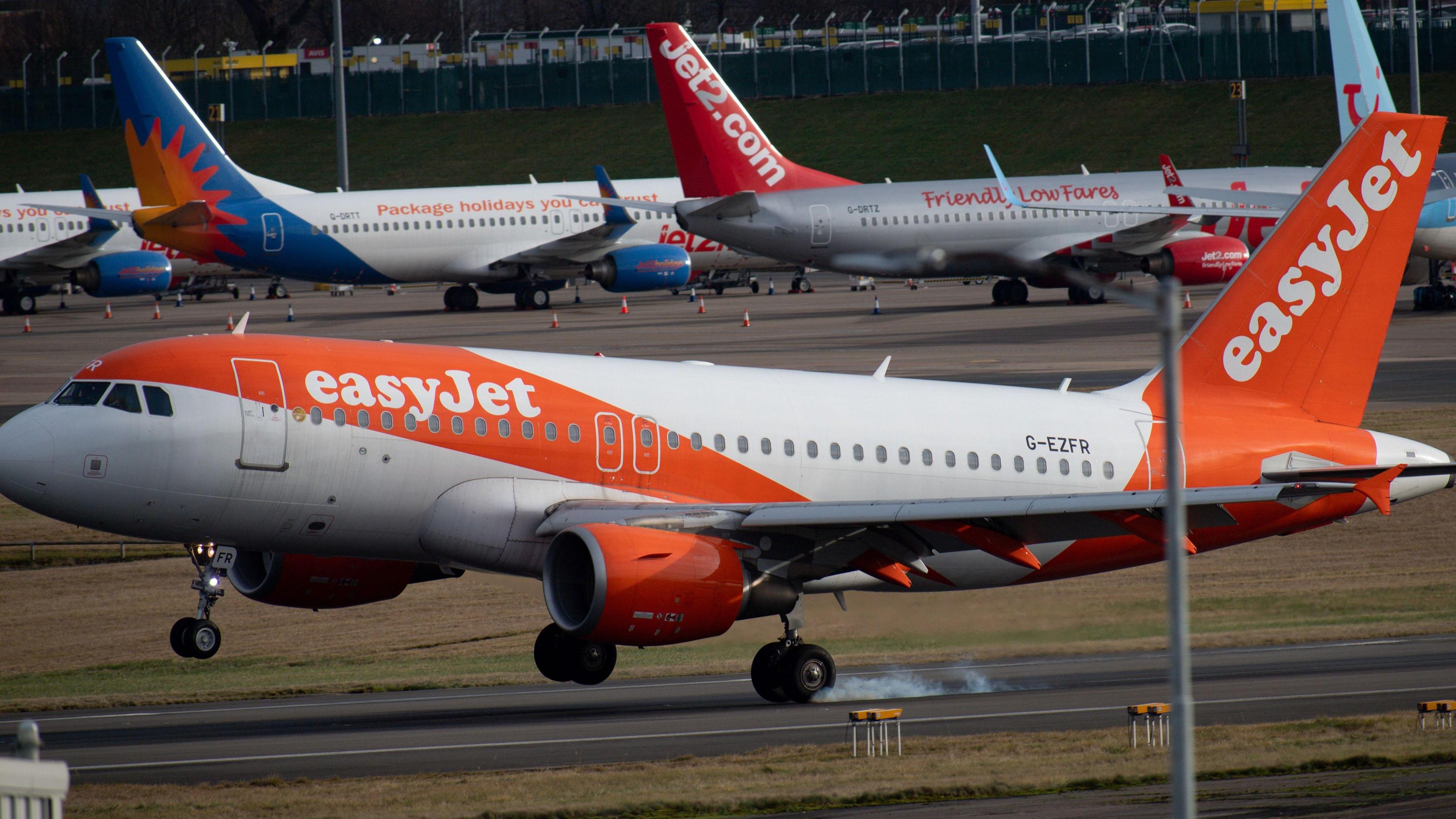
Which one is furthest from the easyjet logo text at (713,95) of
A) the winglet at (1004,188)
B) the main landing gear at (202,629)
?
the main landing gear at (202,629)

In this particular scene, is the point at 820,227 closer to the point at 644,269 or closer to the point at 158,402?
the point at 644,269

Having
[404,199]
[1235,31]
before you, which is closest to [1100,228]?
[404,199]

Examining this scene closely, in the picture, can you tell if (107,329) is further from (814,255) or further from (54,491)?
(54,491)

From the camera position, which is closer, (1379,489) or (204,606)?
(204,606)

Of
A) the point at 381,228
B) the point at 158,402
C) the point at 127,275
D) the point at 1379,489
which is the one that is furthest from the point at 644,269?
the point at 158,402

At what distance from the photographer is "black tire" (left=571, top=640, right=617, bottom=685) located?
26.5 meters

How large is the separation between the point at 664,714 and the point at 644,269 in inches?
2161

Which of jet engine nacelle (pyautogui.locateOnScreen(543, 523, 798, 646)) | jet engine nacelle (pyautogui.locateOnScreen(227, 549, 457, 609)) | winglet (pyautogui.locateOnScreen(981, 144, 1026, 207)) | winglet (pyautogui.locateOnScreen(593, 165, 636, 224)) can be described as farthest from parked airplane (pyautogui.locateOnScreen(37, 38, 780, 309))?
jet engine nacelle (pyautogui.locateOnScreen(543, 523, 798, 646))

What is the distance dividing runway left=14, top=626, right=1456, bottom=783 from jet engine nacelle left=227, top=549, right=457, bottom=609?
5.62ft

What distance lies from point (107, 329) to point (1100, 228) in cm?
4261

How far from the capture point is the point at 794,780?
1984cm

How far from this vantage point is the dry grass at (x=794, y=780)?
1864 cm

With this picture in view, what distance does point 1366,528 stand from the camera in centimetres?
4003

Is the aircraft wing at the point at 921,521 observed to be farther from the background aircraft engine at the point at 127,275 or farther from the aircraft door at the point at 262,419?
the background aircraft engine at the point at 127,275
